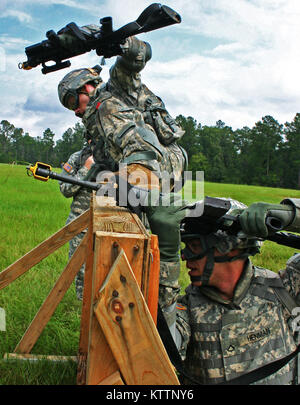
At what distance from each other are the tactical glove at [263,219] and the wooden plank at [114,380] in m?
1.26

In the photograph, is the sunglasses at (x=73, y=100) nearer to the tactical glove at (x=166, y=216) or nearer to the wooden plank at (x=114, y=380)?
the tactical glove at (x=166, y=216)

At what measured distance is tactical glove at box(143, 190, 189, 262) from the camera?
216 centimetres

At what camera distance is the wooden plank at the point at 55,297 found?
342cm

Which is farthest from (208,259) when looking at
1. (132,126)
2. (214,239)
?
(132,126)

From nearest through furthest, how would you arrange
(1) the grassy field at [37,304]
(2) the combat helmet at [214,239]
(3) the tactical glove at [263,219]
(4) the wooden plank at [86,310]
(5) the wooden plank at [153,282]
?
(5) the wooden plank at [153,282], (3) the tactical glove at [263,219], (4) the wooden plank at [86,310], (2) the combat helmet at [214,239], (1) the grassy field at [37,304]

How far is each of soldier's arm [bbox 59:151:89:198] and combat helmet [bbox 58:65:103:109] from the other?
918mm

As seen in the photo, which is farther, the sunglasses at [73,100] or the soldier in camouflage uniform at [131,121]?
the sunglasses at [73,100]

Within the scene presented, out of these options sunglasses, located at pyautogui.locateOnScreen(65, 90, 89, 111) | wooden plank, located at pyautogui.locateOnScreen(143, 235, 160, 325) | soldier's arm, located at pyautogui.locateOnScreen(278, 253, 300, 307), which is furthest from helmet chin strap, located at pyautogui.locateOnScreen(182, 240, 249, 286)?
sunglasses, located at pyautogui.locateOnScreen(65, 90, 89, 111)

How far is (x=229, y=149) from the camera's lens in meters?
90.0

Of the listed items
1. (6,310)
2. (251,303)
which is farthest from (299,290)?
(6,310)

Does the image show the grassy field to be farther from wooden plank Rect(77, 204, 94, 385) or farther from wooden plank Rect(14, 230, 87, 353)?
wooden plank Rect(77, 204, 94, 385)

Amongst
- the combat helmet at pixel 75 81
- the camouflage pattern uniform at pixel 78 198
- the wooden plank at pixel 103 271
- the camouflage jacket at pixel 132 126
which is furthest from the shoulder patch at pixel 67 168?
the wooden plank at pixel 103 271

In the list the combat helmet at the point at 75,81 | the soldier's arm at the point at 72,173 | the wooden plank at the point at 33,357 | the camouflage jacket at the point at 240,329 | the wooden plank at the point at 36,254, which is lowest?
the wooden plank at the point at 33,357
